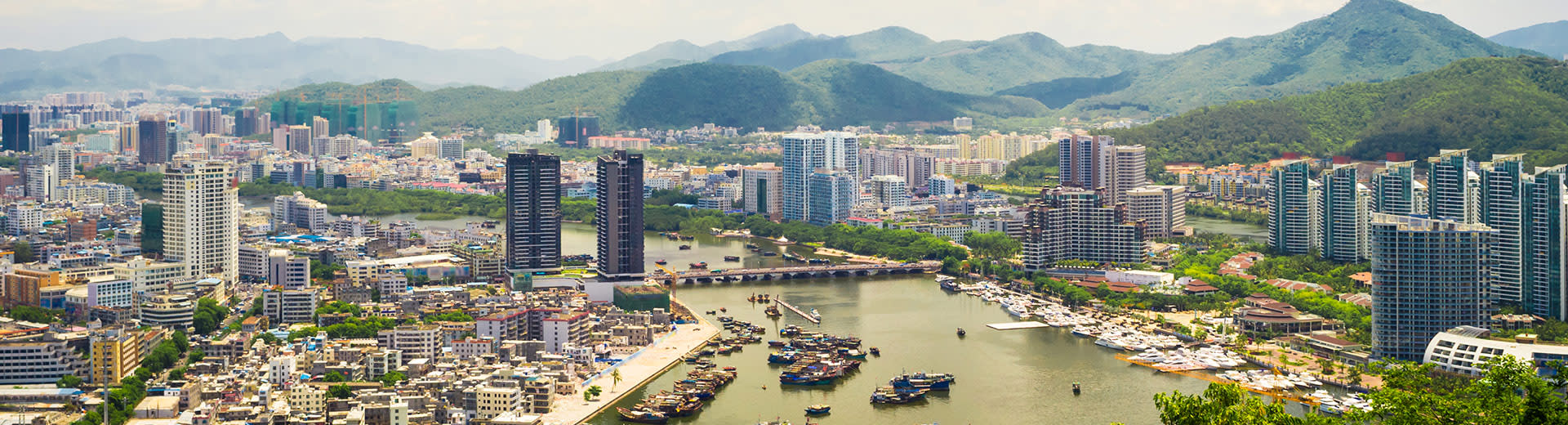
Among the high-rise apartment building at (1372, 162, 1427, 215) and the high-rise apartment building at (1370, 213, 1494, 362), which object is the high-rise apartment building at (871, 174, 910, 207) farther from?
the high-rise apartment building at (1370, 213, 1494, 362)

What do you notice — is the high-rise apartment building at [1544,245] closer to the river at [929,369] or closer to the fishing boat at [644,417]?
the river at [929,369]

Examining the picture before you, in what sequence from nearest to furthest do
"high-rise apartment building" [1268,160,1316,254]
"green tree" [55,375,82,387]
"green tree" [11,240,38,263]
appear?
"green tree" [55,375,82,387], "green tree" [11,240,38,263], "high-rise apartment building" [1268,160,1316,254]

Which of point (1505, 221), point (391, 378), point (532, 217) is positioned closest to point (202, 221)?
point (532, 217)

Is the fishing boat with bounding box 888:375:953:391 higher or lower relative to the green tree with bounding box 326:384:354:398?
lower

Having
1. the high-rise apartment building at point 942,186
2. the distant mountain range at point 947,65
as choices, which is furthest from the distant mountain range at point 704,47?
the high-rise apartment building at point 942,186

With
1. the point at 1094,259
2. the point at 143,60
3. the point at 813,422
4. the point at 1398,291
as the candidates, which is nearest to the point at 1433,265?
the point at 1398,291

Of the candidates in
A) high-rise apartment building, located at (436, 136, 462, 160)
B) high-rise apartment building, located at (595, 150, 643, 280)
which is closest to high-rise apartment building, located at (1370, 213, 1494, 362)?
high-rise apartment building, located at (595, 150, 643, 280)
